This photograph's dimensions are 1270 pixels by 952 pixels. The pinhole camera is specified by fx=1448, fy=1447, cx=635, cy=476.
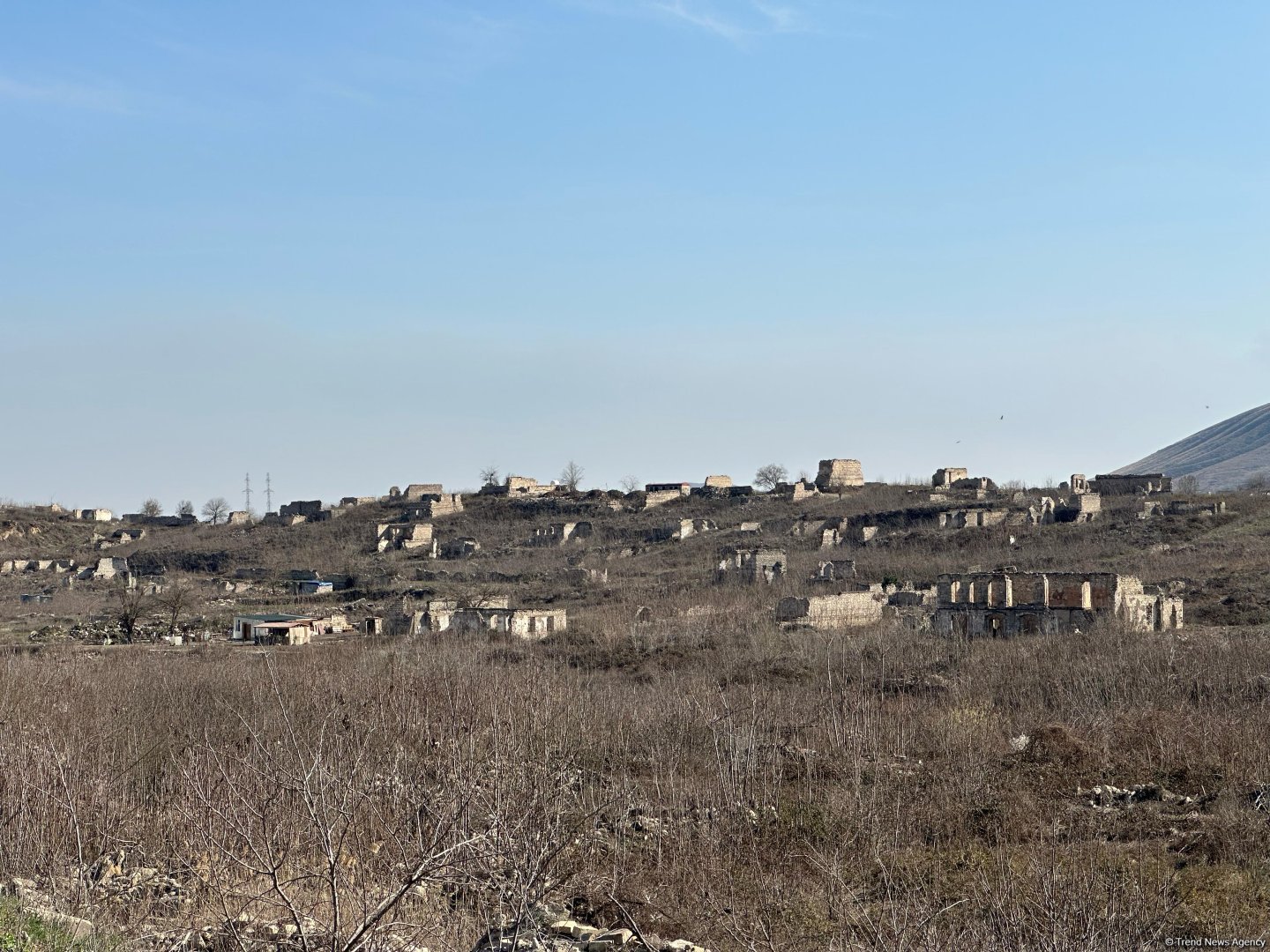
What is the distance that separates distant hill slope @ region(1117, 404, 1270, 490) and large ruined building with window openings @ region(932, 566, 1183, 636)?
68662 mm

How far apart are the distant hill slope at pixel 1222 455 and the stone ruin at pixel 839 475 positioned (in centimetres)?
4296

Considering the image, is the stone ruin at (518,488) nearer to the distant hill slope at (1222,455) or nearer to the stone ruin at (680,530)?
the stone ruin at (680,530)

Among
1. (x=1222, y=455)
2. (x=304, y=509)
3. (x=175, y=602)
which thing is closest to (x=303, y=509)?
(x=304, y=509)

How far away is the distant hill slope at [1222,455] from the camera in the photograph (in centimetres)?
9975

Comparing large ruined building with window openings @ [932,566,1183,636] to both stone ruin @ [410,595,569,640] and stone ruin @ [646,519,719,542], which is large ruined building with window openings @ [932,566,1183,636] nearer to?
stone ruin @ [410,595,569,640]

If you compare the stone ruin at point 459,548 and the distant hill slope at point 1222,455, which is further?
the distant hill slope at point 1222,455

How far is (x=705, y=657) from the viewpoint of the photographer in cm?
2473

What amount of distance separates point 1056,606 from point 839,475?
3155 centimetres

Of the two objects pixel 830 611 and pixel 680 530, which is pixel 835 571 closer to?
pixel 830 611

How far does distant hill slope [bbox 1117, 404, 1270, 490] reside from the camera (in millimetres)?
99750

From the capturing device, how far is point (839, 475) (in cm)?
5816

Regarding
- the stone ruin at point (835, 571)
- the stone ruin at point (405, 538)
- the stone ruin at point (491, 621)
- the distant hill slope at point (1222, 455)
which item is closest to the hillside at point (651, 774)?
the stone ruin at point (491, 621)

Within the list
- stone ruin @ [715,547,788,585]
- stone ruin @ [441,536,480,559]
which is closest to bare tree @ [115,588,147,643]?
stone ruin @ [715,547,788,585]

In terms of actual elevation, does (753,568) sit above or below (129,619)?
above
